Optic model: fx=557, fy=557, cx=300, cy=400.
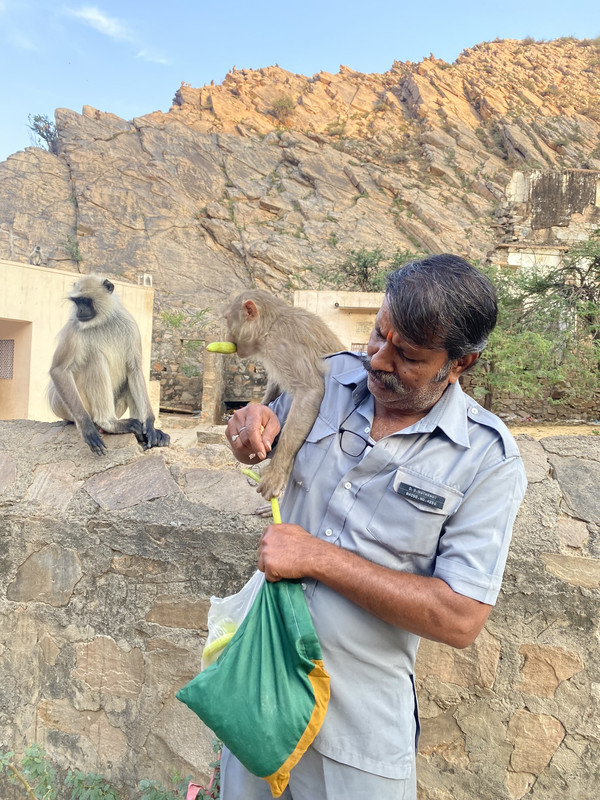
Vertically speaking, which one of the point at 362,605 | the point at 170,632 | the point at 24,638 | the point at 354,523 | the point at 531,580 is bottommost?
the point at 24,638

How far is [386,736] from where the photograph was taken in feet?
4.10

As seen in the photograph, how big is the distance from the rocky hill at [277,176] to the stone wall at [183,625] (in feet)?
60.1

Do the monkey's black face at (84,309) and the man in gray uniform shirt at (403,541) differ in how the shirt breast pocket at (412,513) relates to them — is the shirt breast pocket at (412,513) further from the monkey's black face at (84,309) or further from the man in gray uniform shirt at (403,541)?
the monkey's black face at (84,309)

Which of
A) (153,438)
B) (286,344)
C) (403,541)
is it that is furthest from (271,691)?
(153,438)

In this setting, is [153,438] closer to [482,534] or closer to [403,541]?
[403,541]

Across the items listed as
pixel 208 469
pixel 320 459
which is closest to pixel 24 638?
pixel 208 469

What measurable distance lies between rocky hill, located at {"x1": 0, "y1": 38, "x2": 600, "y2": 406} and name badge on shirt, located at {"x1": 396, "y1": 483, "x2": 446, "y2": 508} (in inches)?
767

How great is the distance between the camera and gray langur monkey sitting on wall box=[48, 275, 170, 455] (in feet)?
13.1

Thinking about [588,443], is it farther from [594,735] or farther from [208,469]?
[208,469]

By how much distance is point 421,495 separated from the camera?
1.25 metres

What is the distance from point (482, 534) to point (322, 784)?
694mm

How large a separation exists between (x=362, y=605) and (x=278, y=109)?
4092cm

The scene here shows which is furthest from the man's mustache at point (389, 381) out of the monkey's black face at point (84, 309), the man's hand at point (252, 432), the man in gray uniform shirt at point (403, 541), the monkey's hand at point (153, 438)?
the monkey's black face at point (84, 309)

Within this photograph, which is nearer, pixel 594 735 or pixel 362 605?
pixel 362 605
